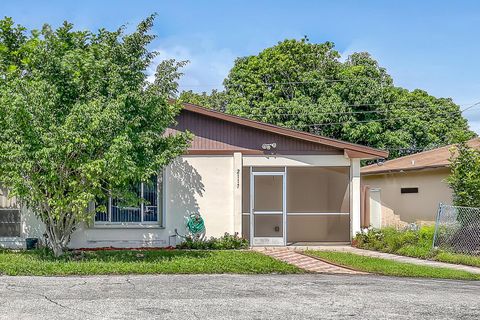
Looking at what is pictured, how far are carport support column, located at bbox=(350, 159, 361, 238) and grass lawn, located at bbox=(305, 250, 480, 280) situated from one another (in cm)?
275

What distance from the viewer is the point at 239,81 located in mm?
36750

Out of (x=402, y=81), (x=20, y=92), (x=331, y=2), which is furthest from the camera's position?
(x=402, y=81)

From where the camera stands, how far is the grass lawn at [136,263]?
11.4 m

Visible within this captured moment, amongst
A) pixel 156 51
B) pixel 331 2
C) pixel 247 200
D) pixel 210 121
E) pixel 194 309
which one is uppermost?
pixel 331 2

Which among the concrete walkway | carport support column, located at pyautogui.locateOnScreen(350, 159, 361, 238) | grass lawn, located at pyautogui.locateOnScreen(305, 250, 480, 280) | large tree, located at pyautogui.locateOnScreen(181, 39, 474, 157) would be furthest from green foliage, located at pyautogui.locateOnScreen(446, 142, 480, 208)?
large tree, located at pyautogui.locateOnScreen(181, 39, 474, 157)

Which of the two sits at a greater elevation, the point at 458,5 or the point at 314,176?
the point at 458,5

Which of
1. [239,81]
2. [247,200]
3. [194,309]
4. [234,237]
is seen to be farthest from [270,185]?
[239,81]

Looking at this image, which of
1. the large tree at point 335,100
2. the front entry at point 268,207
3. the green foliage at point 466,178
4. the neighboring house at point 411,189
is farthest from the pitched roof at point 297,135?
the large tree at point 335,100

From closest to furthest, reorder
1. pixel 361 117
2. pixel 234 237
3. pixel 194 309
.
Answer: pixel 194 309, pixel 234 237, pixel 361 117

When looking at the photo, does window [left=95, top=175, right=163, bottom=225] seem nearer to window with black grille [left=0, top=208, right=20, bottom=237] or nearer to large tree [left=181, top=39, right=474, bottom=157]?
window with black grille [left=0, top=208, right=20, bottom=237]

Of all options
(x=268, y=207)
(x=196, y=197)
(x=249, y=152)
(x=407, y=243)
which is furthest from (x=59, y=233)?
(x=407, y=243)

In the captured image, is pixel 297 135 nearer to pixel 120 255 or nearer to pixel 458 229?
pixel 458 229

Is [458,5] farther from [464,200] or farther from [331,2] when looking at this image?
[464,200]

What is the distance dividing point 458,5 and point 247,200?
304 inches
